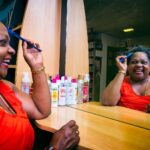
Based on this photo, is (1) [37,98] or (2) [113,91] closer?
(1) [37,98]

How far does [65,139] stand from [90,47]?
70 centimetres

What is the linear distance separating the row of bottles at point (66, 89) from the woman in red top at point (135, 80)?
0.22 m

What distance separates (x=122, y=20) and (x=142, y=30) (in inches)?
4.9

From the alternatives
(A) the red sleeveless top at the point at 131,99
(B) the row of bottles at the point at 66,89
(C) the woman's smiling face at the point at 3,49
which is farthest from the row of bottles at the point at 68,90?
(C) the woman's smiling face at the point at 3,49

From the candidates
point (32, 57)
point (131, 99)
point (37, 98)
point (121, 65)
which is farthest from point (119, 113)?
point (32, 57)

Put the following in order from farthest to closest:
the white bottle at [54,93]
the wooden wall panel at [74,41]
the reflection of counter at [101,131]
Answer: the wooden wall panel at [74,41]
the white bottle at [54,93]
the reflection of counter at [101,131]

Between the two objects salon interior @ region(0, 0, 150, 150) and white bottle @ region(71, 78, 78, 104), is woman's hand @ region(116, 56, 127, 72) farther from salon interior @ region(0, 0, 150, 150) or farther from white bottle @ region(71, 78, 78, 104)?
white bottle @ region(71, 78, 78, 104)

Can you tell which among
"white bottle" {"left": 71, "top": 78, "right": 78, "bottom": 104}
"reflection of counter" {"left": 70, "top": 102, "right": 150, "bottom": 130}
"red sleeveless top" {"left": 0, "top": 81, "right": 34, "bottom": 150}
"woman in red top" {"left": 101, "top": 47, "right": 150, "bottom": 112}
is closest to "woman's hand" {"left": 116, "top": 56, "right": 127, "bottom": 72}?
"woman in red top" {"left": 101, "top": 47, "right": 150, "bottom": 112}

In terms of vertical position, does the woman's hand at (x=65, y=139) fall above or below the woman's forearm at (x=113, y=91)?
below

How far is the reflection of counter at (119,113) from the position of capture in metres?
1.04

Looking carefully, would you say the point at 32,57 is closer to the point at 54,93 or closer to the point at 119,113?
the point at 54,93

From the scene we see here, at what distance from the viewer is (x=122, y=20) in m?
1.02

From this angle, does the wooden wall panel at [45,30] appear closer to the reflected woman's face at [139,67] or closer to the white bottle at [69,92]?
the white bottle at [69,92]

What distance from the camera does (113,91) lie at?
4.21 ft
